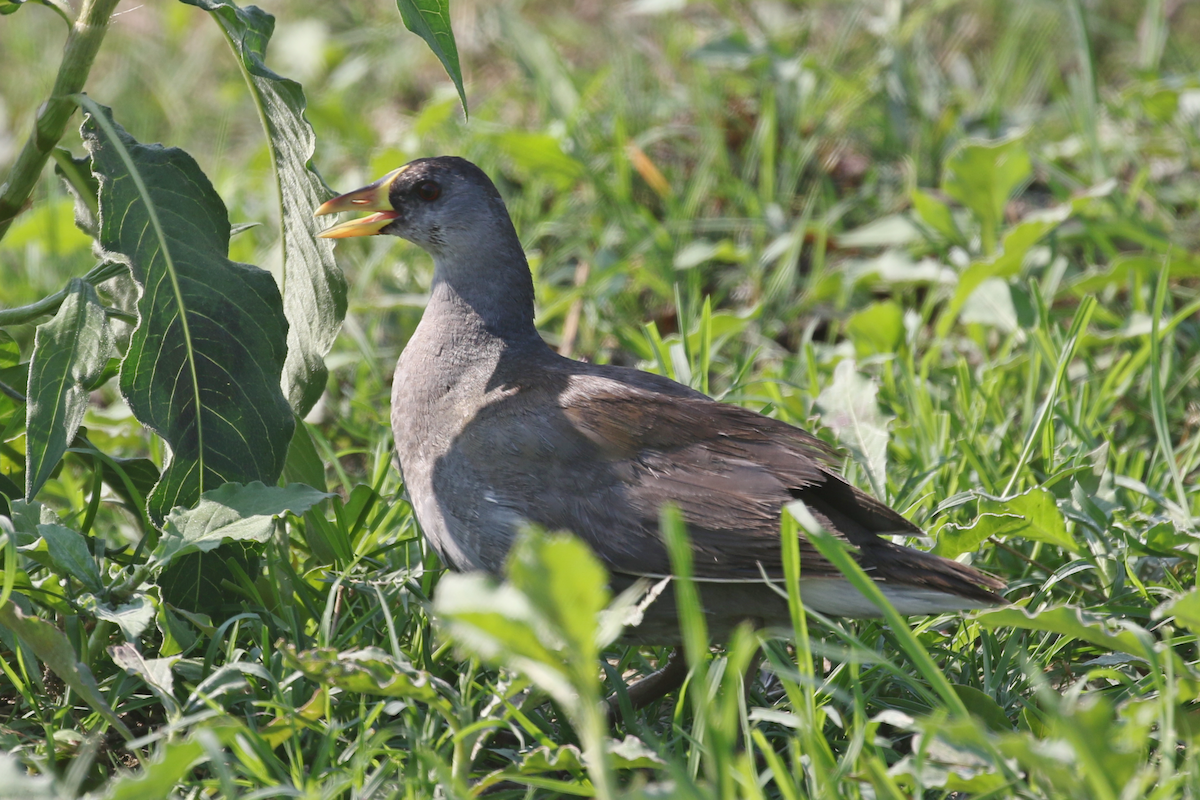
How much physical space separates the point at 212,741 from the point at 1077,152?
15.0 feet

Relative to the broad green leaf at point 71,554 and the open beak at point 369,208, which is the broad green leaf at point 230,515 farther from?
the open beak at point 369,208

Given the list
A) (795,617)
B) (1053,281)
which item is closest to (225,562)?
(795,617)

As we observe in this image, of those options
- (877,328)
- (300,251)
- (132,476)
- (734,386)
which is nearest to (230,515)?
(132,476)

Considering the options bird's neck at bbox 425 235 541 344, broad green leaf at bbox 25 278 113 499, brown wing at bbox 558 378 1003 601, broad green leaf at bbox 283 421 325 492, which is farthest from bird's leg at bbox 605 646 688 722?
broad green leaf at bbox 25 278 113 499

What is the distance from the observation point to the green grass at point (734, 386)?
2211 mm

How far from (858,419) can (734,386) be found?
381mm

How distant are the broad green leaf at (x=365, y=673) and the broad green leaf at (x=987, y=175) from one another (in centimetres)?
292

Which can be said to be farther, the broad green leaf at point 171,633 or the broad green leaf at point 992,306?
the broad green leaf at point 992,306

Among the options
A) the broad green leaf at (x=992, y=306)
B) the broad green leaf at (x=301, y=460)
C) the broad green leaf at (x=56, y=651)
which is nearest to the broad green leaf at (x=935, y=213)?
the broad green leaf at (x=992, y=306)

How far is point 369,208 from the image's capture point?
352cm

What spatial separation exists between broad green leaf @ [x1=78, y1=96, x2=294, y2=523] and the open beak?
768 mm

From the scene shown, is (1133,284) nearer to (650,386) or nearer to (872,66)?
(872,66)

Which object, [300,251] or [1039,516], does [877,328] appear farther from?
[300,251]

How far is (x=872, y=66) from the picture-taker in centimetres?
562
